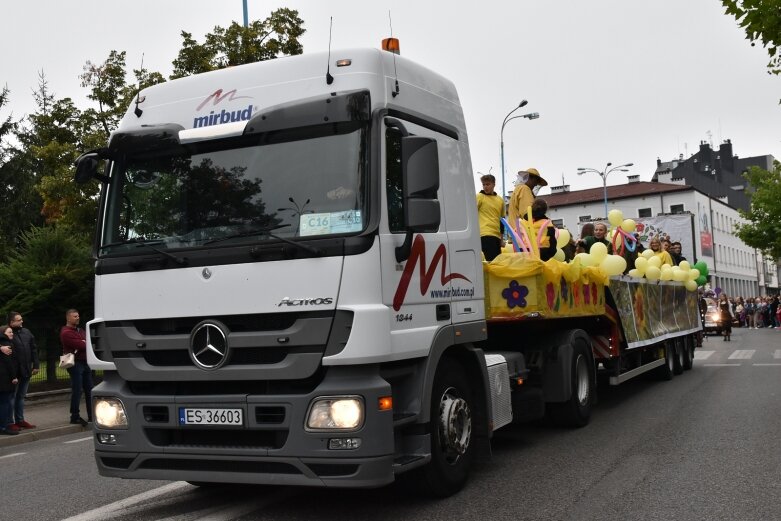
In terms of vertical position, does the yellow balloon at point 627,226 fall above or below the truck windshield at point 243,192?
above

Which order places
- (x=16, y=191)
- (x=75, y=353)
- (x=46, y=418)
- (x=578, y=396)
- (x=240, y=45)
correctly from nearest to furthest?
1. (x=578, y=396)
2. (x=75, y=353)
3. (x=46, y=418)
4. (x=240, y=45)
5. (x=16, y=191)

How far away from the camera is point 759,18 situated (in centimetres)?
1120

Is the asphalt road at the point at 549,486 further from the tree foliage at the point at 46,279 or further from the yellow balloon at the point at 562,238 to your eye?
the tree foliage at the point at 46,279

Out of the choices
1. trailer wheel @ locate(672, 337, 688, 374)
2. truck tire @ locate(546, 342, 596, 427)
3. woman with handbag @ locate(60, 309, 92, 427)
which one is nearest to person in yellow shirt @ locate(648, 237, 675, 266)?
trailer wheel @ locate(672, 337, 688, 374)

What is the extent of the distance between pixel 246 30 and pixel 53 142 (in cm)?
572

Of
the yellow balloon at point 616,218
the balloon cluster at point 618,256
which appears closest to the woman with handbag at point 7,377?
the balloon cluster at point 618,256

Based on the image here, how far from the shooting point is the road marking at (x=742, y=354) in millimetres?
20781

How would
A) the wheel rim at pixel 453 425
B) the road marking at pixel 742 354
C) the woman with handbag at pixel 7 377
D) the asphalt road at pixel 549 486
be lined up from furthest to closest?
1. the road marking at pixel 742 354
2. the woman with handbag at pixel 7 377
3. the wheel rim at pixel 453 425
4. the asphalt road at pixel 549 486

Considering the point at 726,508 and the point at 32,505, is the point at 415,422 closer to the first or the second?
the point at 726,508

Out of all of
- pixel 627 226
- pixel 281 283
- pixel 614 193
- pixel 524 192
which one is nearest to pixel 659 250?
pixel 627 226

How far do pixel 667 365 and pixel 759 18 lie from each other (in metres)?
5.76

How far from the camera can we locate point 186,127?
550 centimetres

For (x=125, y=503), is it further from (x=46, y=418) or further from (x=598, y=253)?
(x=46, y=418)

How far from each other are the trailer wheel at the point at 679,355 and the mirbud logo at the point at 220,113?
11058 millimetres
